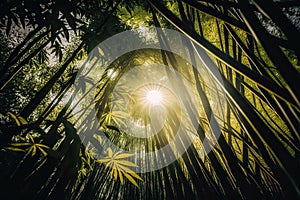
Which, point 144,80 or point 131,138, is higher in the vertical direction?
point 144,80

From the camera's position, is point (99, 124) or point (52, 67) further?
point (52, 67)

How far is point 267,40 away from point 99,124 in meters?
0.99

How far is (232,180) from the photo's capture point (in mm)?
662

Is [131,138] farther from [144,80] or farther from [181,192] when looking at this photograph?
[181,192]

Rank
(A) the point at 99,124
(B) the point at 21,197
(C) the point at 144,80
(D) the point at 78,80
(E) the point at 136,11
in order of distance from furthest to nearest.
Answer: (C) the point at 144,80, (E) the point at 136,11, (D) the point at 78,80, (A) the point at 99,124, (B) the point at 21,197

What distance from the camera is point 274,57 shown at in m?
0.25

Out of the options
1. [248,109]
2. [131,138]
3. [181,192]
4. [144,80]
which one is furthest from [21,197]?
[144,80]

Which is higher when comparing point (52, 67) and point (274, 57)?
point (52, 67)

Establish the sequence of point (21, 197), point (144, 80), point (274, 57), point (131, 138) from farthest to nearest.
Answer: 1. point (144, 80)
2. point (131, 138)
3. point (21, 197)
4. point (274, 57)

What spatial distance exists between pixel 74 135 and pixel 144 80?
7.57ft

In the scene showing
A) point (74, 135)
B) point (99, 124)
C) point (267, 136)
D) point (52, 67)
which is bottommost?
point (267, 136)

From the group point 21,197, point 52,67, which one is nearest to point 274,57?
point 21,197

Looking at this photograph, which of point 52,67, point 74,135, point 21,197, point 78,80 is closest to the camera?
point 21,197

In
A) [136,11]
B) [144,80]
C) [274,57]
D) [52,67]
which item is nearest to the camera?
[274,57]
